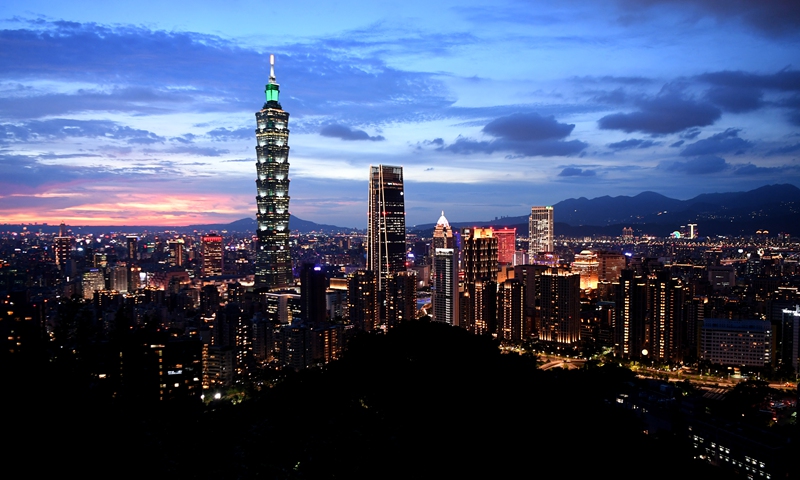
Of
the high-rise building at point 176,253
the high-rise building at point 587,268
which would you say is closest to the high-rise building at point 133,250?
the high-rise building at point 176,253

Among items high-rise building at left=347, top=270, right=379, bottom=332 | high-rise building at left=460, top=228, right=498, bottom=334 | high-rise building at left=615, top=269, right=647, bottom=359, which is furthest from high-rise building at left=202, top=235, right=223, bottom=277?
high-rise building at left=615, top=269, right=647, bottom=359

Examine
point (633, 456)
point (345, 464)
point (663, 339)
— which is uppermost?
point (345, 464)

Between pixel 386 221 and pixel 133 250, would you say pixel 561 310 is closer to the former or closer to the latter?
pixel 386 221

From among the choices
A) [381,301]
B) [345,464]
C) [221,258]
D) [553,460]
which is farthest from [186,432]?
[221,258]

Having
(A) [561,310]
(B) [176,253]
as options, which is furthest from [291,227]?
(A) [561,310]

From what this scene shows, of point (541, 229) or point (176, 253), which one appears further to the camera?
point (541, 229)

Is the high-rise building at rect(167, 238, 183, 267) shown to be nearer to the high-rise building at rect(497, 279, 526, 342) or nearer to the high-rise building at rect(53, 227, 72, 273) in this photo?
the high-rise building at rect(53, 227, 72, 273)

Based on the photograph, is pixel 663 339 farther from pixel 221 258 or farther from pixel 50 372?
pixel 221 258
